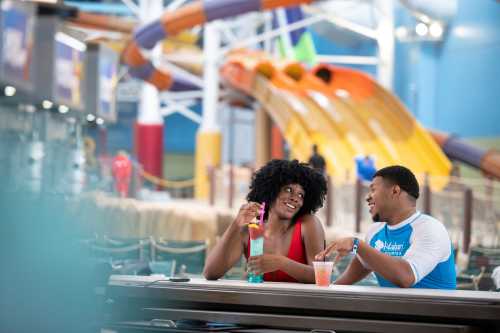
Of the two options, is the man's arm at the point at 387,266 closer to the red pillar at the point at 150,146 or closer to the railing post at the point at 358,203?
the railing post at the point at 358,203

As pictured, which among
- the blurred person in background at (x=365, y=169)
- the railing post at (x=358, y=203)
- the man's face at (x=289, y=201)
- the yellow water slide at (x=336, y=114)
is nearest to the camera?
the man's face at (x=289, y=201)

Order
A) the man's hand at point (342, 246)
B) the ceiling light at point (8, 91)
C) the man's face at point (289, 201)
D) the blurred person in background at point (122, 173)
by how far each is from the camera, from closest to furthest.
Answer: the ceiling light at point (8, 91)
the man's hand at point (342, 246)
the man's face at point (289, 201)
the blurred person in background at point (122, 173)

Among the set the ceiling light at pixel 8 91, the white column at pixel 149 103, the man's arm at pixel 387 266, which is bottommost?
the man's arm at pixel 387 266

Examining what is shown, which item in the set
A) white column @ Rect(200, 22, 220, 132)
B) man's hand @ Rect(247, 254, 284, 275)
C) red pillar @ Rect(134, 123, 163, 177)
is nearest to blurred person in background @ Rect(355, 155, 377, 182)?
man's hand @ Rect(247, 254, 284, 275)

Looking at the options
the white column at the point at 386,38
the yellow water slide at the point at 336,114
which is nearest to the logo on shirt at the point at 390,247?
the yellow water slide at the point at 336,114

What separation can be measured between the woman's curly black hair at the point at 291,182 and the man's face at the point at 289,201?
3 cm

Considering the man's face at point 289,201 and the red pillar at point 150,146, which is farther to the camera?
the red pillar at point 150,146

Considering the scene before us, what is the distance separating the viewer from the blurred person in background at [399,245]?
3869 mm

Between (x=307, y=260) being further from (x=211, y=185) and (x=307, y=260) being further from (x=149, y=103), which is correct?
(x=149, y=103)

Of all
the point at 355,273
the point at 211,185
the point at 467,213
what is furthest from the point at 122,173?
the point at 355,273

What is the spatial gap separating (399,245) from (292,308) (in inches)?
32.4

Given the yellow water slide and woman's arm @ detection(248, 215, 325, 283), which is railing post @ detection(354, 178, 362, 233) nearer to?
the yellow water slide

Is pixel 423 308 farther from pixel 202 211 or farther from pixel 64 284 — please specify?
pixel 202 211

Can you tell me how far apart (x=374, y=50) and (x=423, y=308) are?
29.4 metres
